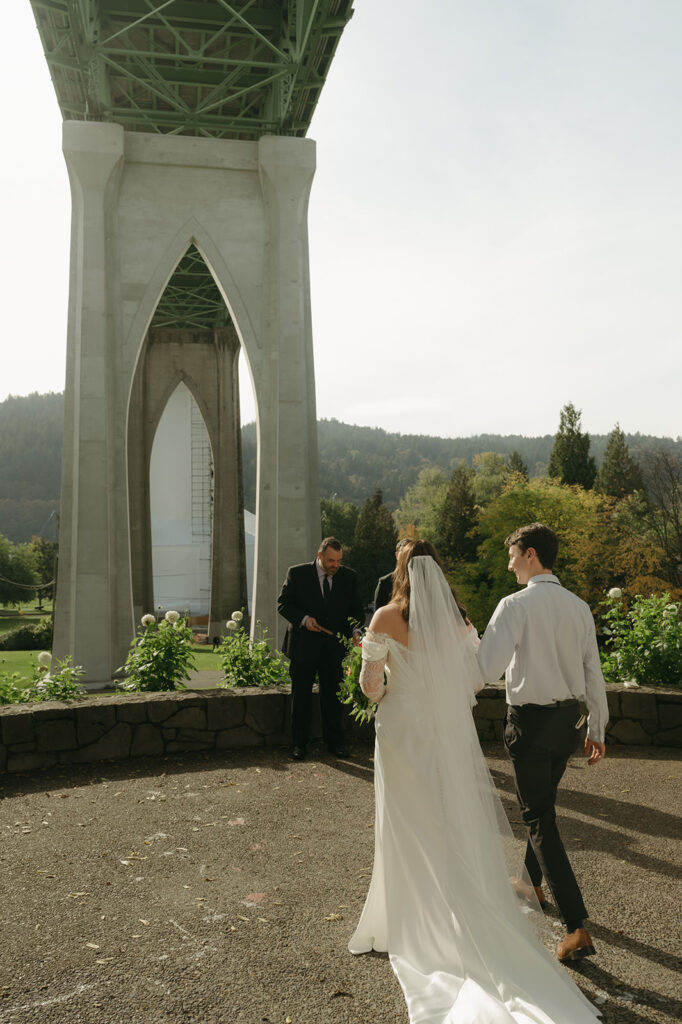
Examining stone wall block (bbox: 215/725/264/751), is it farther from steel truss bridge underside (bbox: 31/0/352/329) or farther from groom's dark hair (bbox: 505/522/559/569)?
steel truss bridge underside (bbox: 31/0/352/329)

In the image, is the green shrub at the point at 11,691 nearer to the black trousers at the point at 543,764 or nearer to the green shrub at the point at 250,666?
the green shrub at the point at 250,666

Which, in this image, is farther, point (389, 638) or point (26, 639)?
point (26, 639)

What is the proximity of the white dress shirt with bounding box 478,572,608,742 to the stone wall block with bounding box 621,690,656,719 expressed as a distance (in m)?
3.76

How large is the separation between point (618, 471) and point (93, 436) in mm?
52954

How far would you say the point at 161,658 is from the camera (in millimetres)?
7410

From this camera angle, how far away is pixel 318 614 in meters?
6.75

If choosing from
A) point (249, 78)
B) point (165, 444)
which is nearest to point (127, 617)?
point (249, 78)

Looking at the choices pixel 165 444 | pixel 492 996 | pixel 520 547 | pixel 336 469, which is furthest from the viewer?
pixel 336 469

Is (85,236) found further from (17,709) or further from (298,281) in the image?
(17,709)

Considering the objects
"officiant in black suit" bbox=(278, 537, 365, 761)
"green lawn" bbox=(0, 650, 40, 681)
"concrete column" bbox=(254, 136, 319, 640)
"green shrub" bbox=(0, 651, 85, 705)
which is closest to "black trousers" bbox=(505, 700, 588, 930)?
"officiant in black suit" bbox=(278, 537, 365, 761)

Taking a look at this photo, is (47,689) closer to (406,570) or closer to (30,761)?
(30,761)

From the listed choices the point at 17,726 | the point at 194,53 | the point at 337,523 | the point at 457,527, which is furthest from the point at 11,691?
the point at 337,523

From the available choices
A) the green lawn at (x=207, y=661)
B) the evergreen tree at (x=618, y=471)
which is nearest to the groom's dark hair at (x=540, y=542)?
the green lawn at (x=207, y=661)

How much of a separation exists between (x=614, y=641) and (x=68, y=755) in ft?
16.8
